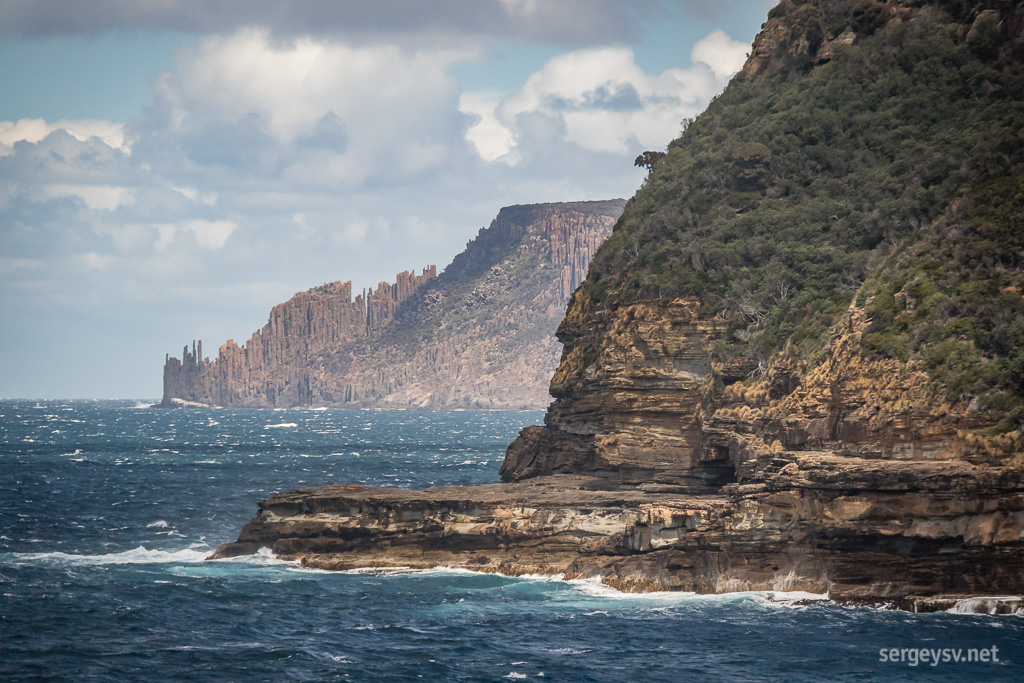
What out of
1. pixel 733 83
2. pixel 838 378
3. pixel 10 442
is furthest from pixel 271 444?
pixel 838 378

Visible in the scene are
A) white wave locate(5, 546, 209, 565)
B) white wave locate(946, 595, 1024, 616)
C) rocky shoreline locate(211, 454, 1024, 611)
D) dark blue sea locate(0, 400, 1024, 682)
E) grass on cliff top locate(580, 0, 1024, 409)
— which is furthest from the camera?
white wave locate(5, 546, 209, 565)

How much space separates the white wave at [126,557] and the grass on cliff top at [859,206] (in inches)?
1073

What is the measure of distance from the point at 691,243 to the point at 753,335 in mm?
8527

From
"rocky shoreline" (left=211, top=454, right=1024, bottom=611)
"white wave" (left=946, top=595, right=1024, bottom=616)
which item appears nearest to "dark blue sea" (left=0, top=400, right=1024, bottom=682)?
"white wave" (left=946, top=595, right=1024, bottom=616)

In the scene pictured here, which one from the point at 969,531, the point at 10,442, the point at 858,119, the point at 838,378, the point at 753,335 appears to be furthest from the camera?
the point at 10,442

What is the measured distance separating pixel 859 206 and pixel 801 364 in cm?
1367

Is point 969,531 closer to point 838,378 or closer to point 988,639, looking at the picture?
point 988,639

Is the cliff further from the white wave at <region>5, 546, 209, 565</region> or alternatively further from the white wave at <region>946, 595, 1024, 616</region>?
the white wave at <region>5, 546, 209, 565</region>

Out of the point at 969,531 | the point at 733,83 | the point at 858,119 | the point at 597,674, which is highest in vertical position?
the point at 733,83

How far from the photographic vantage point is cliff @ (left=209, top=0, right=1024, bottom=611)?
44.6 meters

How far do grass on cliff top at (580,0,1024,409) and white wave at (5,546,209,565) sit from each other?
27242mm

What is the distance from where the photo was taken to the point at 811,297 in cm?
5709

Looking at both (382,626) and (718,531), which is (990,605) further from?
(382,626)

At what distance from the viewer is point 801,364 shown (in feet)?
171
